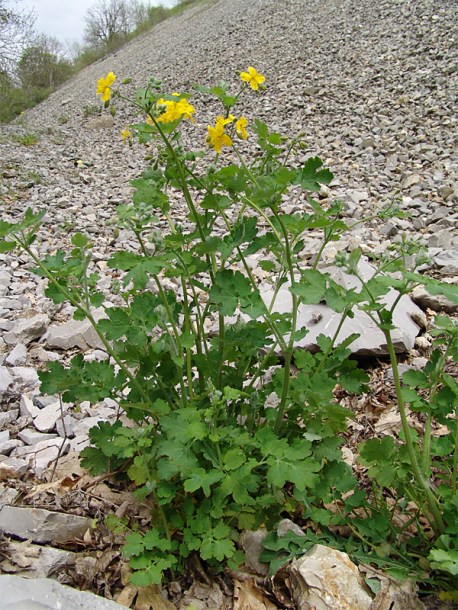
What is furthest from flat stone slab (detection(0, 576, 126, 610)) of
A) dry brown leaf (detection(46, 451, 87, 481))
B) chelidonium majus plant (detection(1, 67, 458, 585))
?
dry brown leaf (detection(46, 451, 87, 481))

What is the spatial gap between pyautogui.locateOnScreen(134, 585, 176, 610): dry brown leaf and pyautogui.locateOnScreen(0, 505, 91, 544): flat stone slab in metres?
0.30

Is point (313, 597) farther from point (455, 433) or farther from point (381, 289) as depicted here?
point (381, 289)

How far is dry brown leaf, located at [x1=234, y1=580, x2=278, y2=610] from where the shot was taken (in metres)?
1.40

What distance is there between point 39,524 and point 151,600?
418 mm

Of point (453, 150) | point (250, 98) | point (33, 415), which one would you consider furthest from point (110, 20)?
point (33, 415)

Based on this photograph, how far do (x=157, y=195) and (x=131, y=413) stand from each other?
69 cm

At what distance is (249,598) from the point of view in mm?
1414

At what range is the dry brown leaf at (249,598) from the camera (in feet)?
4.58

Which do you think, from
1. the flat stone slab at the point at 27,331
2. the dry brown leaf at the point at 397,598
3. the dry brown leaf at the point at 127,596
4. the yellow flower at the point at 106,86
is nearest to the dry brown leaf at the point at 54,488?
the dry brown leaf at the point at 127,596

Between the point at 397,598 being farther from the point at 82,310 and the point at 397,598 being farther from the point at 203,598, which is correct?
the point at 82,310

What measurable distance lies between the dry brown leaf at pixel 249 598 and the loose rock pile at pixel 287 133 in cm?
87

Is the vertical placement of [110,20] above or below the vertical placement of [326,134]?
above

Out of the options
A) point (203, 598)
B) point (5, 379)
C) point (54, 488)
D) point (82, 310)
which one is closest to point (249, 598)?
point (203, 598)

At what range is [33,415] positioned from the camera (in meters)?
2.40
